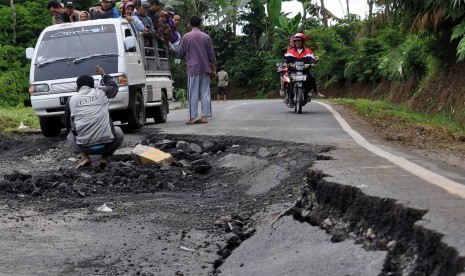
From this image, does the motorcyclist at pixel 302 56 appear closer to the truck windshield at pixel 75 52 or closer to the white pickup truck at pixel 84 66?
the white pickup truck at pixel 84 66

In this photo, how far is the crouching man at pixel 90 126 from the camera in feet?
32.9

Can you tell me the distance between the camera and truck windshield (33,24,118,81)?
13391mm

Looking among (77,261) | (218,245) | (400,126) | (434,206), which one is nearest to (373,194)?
(434,206)

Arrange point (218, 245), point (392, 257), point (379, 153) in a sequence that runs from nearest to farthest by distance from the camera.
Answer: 1. point (392, 257)
2. point (218, 245)
3. point (379, 153)

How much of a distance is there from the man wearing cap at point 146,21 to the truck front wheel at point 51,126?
8.12ft

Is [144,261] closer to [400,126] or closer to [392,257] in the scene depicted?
[392,257]

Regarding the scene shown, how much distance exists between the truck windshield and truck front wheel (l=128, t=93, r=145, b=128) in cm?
81

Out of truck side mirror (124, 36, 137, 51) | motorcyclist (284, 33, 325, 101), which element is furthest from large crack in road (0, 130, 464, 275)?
motorcyclist (284, 33, 325, 101)

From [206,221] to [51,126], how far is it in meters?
8.01

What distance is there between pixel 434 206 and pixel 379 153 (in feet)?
12.2

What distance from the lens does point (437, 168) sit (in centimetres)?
675

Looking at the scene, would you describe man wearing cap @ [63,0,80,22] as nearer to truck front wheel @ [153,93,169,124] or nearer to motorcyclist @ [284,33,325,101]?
truck front wheel @ [153,93,169,124]

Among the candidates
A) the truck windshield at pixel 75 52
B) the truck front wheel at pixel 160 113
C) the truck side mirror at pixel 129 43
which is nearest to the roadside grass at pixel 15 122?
the truck windshield at pixel 75 52

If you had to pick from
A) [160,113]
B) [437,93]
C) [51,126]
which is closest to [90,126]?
[51,126]
